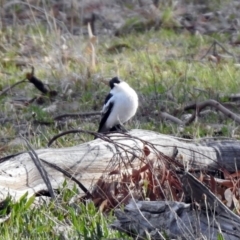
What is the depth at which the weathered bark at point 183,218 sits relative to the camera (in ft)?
12.9

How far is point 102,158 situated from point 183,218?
120 centimetres

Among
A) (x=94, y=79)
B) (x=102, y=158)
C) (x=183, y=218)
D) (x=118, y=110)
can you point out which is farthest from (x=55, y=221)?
(x=94, y=79)

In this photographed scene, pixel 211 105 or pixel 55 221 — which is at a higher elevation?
pixel 55 221

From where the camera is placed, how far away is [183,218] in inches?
160

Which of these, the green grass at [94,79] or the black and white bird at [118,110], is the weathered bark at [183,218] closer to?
the green grass at [94,79]

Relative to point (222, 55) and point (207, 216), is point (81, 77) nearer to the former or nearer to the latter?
point (222, 55)

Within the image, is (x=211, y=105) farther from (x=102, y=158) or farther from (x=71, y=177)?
(x=71, y=177)

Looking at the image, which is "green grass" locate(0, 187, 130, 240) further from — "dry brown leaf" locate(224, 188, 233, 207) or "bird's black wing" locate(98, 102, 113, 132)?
"bird's black wing" locate(98, 102, 113, 132)

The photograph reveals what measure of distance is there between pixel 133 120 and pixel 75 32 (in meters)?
4.01

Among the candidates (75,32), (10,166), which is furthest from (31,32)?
(10,166)

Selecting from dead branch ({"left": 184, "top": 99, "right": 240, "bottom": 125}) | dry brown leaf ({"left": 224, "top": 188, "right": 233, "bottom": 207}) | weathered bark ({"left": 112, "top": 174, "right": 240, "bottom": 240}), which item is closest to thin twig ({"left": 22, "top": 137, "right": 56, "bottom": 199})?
weathered bark ({"left": 112, "top": 174, "right": 240, "bottom": 240})

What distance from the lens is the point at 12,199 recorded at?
4.62 m

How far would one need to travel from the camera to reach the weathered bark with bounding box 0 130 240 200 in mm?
4840

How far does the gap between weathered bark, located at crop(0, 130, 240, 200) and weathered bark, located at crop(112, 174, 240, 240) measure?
2.35ft
